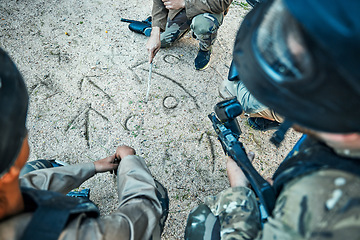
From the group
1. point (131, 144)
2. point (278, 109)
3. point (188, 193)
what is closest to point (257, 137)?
point (188, 193)

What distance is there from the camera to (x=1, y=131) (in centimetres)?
91

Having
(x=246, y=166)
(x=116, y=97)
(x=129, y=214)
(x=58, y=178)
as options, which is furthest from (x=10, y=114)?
(x=116, y=97)

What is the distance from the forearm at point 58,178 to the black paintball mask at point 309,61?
4.31 ft

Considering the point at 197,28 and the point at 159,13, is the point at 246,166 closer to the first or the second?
the point at 197,28

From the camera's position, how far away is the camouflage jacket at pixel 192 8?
2.64 m

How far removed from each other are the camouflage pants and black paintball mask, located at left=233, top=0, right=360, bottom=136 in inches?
74.4

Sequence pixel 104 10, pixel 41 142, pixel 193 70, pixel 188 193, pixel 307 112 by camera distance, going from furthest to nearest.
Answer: pixel 104 10
pixel 193 70
pixel 41 142
pixel 188 193
pixel 307 112

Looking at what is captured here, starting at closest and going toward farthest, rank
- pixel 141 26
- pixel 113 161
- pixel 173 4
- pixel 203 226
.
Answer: pixel 203 226, pixel 113 161, pixel 173 4, pixel 141 26

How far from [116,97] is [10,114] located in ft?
5.89

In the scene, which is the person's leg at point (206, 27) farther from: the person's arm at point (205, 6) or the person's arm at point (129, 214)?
Result: the person's arm at point (129, 214)

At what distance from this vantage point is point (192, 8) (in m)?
2.71

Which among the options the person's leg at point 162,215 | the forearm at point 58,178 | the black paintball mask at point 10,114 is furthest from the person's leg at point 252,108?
the black paintball mask at point 10,114

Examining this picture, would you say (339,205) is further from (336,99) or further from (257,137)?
(257,137)

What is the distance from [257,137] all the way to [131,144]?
3.89ft
